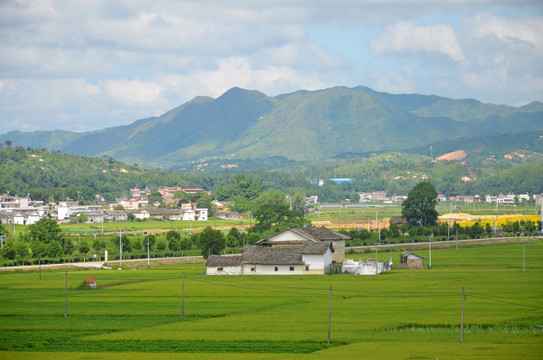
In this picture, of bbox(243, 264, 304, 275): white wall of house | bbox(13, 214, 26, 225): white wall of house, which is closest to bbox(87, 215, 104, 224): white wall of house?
bbox(13, 214, 26, 225): white wall of house

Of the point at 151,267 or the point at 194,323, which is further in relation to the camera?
the point at 151,267

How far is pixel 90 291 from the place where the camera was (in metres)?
45.4

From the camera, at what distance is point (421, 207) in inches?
4131

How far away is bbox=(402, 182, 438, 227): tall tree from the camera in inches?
4117

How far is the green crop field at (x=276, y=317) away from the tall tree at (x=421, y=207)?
51014 mm

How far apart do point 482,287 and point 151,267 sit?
3110 cm

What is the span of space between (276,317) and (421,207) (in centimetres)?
7347

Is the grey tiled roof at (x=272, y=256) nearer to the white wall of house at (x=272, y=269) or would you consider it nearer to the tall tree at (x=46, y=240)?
the white wall of house at (x=272, y=269)

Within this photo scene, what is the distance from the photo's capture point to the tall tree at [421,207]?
10456cm

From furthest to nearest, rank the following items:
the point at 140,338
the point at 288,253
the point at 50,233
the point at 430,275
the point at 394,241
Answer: the point at 394,241 → the point at 50,233 → the point at 288,253 → the point at 430,275 → the point at 140,338

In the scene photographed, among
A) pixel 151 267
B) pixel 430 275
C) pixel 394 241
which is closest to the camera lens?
pixel 430 275

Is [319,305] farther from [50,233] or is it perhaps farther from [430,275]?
[50,233]

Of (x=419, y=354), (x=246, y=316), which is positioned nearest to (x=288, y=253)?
(x=246, y=316)

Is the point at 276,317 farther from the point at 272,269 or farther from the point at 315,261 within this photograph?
the point at 272,269
